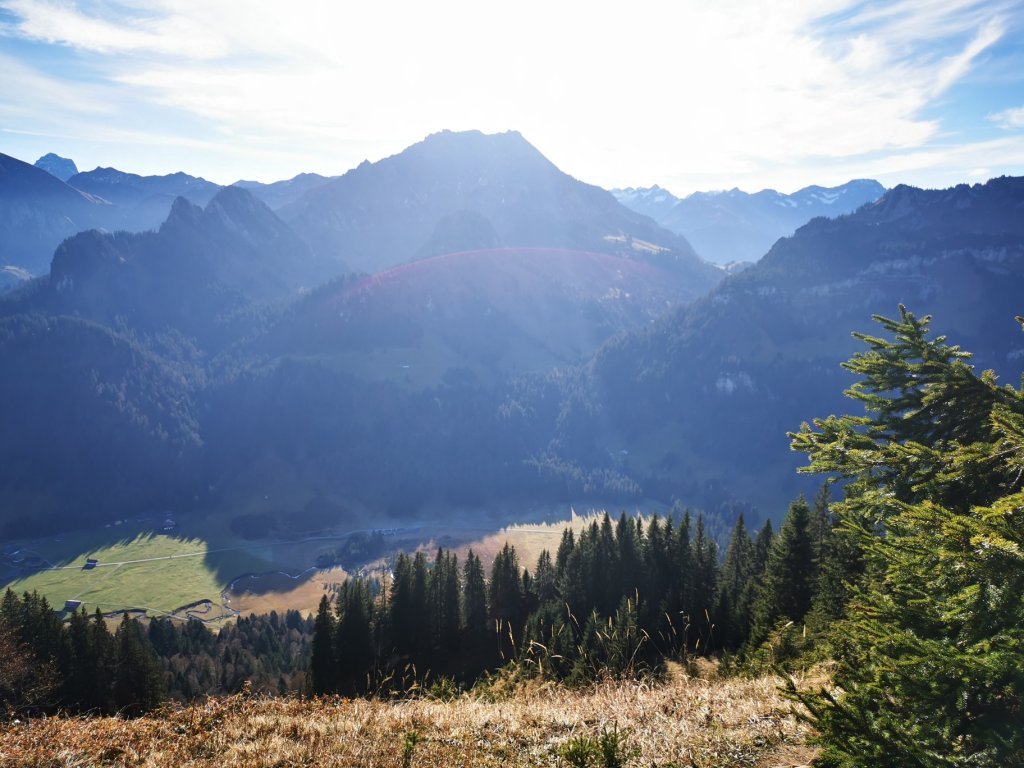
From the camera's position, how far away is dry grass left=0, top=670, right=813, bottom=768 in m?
9.20

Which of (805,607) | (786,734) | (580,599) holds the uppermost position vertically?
(786,734)

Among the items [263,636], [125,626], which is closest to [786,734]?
[125,626]

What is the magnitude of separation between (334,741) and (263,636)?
475ft

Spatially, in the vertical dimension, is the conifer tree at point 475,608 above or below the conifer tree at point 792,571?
below

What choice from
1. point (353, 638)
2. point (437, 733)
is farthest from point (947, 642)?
point (353, 638)

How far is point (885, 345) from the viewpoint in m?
14.5

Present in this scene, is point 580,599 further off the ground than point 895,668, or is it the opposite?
point 895,668

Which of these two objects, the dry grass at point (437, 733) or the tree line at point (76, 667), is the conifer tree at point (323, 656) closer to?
the tree line at point (76, 667)

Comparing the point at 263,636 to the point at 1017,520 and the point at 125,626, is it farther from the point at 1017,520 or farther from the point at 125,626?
the point at 1017,520

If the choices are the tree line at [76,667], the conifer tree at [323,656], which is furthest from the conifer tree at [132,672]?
the conifer tree at [323,656]

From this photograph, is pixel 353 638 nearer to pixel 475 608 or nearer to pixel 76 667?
pixel 475 608

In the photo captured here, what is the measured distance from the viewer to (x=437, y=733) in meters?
10.3

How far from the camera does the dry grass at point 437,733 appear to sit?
9.20 meters

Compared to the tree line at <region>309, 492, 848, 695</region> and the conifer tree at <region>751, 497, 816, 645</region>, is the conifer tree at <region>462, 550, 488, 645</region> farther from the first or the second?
the conifer tree at <region>751, 497, 816, 645</region>
